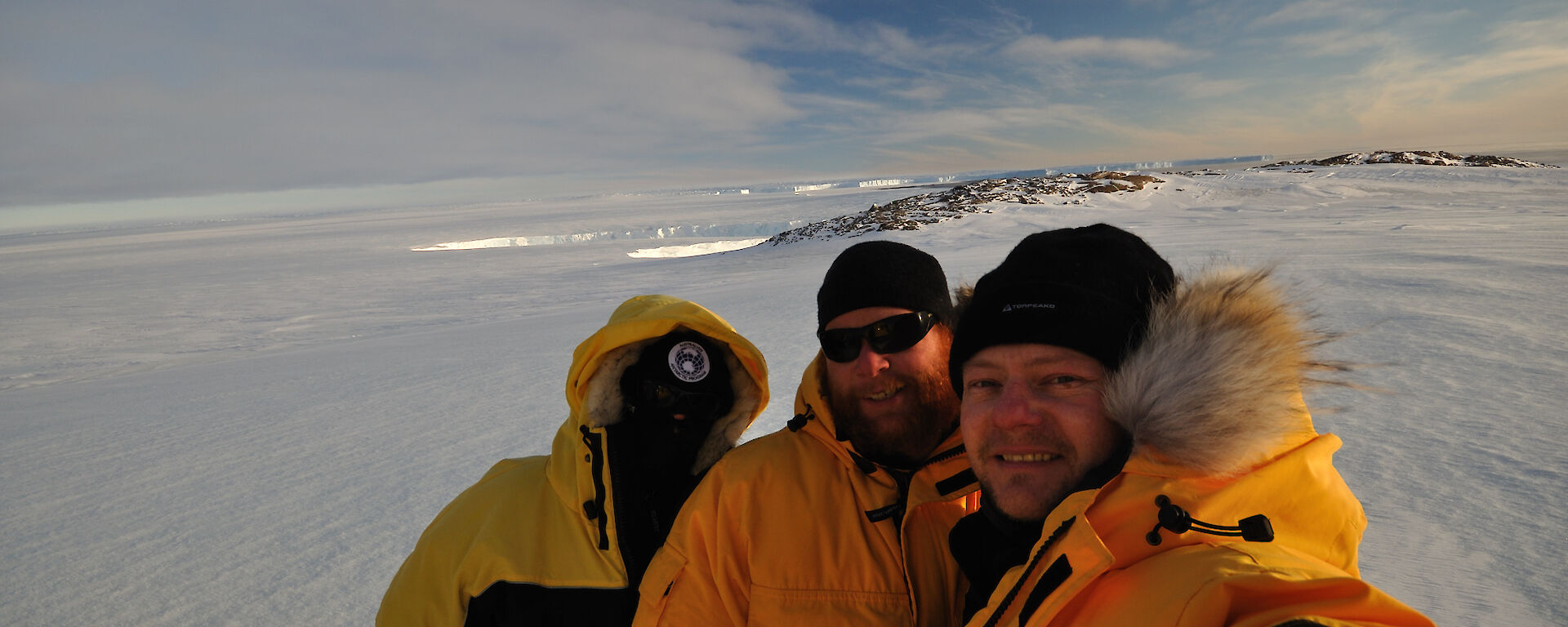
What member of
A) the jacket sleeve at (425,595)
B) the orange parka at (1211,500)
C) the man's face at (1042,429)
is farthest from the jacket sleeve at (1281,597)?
the jacket sleeve at (425,595)

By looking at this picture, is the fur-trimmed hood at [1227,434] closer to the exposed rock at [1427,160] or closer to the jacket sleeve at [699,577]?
the jacket sleeve at [699,577]

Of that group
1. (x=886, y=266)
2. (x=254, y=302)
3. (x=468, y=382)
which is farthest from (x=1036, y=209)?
(x=254, y=302)

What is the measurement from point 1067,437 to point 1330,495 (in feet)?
1.14

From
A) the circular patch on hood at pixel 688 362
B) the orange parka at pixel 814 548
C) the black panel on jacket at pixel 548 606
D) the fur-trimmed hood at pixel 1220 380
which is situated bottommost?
the black panel on jacket at pixel 548 606

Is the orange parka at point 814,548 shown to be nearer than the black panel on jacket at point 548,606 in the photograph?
Yes

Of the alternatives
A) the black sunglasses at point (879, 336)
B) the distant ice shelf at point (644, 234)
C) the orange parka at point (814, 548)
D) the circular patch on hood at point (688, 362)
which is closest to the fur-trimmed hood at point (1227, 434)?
the orange parka at point (814, 548)

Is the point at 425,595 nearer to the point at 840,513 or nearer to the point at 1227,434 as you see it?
the point at 840,513

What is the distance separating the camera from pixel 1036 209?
18.1 m

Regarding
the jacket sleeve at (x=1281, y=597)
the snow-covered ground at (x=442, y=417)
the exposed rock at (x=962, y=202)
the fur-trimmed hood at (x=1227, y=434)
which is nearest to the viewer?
the jacket sleeve at (x=1281, y=597)

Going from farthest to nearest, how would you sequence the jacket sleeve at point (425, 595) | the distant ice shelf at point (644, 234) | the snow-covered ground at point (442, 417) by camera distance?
the distant ice shelf at point (644, 234) < the snow-covered ground at point (442, 417) < the jacket sleeve at point (425, 595)

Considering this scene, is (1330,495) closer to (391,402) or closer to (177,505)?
(177,505)

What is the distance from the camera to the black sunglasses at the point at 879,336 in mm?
1802

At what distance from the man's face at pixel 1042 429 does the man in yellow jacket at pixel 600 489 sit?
90 cm

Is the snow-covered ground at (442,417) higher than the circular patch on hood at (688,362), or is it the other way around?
the circular patch on hood at (688,362)
